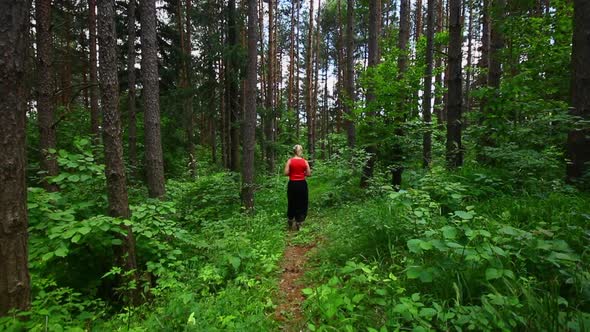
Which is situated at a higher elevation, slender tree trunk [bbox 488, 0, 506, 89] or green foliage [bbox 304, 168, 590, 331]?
slender tree trunk [bbox 488, 0, 506, 89]

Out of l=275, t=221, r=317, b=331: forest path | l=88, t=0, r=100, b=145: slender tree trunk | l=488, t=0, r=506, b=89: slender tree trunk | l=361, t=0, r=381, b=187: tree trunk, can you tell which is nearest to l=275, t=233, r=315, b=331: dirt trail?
l=275, t=221, r=317, b=331: forest path

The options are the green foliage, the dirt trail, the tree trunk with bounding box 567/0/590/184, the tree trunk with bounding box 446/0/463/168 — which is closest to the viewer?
the green foliage

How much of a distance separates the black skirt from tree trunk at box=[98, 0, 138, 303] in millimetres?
3738

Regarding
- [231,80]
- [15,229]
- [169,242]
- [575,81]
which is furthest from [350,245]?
[231,80]

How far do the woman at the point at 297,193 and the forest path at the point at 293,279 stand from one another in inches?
14.5

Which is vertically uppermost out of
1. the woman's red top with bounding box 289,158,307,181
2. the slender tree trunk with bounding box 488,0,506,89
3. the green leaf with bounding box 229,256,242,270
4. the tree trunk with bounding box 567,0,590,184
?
the slender tree trunk with bounding box 488,0,506,89

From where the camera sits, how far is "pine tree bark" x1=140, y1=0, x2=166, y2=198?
662cm

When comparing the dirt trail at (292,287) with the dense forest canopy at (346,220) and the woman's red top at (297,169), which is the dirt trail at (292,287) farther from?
the woman's red top at (297,169)

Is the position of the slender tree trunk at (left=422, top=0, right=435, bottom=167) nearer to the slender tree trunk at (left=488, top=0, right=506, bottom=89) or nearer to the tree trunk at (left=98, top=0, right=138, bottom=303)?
the slender tree trunk at (left=488, top=0, right=506, bottom=89)

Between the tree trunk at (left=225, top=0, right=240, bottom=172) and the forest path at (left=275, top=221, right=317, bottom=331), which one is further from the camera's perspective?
the tree trunk at (left=225, top=0, right=240, bottom=172)

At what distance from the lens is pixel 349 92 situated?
1111 cm

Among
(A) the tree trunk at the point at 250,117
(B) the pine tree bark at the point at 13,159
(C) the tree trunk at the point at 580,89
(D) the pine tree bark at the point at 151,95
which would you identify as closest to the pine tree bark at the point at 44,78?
(D) the pine tree bark at the point at 151,95

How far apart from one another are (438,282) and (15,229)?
12.4 feet

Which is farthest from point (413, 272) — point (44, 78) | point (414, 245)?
point (44, 78)
